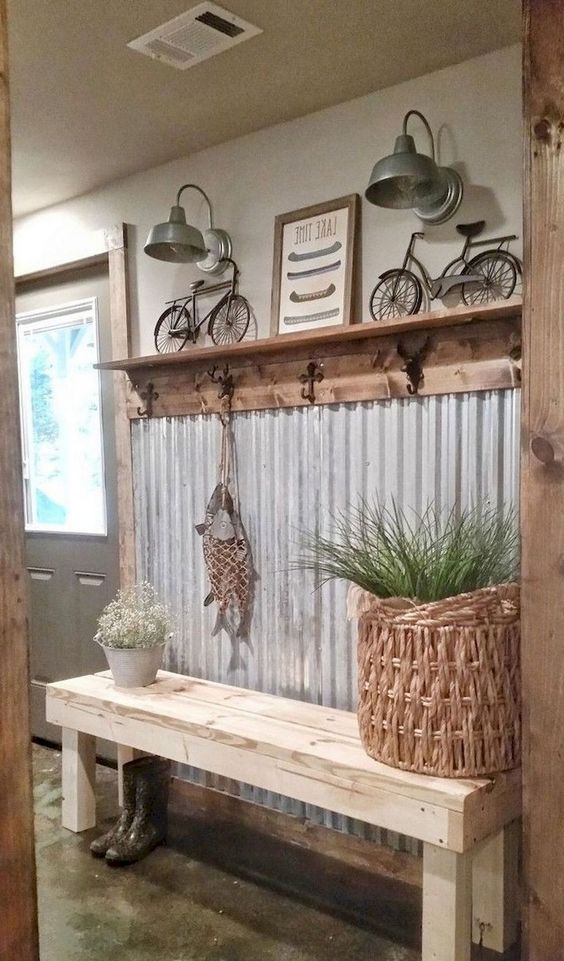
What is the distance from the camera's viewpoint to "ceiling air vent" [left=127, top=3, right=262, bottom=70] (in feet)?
6.84

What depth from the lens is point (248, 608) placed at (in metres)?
2.90

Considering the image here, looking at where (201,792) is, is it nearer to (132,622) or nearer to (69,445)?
(132,622)

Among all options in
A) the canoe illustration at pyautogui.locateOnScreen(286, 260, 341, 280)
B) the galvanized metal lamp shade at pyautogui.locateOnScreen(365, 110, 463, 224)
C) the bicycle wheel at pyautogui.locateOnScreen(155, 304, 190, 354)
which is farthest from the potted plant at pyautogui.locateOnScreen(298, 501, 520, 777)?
the bicycle wheel at pyautogui.locateOnScreen(155, 304, 190, 354)

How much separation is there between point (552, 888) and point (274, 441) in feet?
5.99

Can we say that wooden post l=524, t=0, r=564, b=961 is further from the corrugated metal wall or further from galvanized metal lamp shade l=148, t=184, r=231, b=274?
galvanized metal lamp shade l=148, t=184, r=231, b=274

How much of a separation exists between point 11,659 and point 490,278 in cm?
185

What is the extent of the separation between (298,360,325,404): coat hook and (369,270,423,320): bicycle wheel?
0.27 metres

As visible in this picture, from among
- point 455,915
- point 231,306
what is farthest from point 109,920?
point 231,306

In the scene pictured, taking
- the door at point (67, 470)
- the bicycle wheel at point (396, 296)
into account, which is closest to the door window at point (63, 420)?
the door at point (67, 470)

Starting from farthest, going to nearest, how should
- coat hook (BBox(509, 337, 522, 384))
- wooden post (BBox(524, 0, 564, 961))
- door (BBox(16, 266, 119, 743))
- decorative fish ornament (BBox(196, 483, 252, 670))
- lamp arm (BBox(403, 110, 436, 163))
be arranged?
1. door (BBox(16, 266, 119, 743))
2. decorative fish ornament (BBox(196, 483, 252, 670))
3. lamp arm (BBox(403, 110, 436, 163))
4. coat hook (BBox(509, 337, 522, 384))
5. wooden post (BBox(524, 0, 564, 961))

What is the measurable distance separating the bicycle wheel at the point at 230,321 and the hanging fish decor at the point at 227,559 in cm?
31

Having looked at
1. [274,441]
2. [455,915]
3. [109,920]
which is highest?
[274,441]

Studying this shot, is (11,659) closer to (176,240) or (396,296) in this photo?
(396,296)

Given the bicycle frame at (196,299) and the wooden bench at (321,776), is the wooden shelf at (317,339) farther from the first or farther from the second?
the wooden bench at (321,776)
